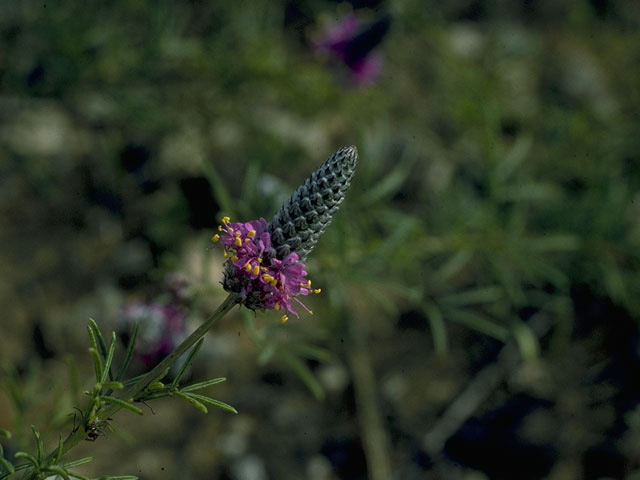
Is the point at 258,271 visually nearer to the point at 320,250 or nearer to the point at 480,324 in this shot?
the point at 320,250

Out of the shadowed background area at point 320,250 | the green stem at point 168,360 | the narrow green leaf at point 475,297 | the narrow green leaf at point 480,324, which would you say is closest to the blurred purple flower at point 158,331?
the shadowed background area at point 320,250

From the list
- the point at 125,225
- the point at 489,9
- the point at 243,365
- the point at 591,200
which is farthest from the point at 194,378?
the point at 489,9

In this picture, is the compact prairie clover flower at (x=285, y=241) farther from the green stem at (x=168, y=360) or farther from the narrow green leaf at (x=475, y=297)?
the narrow green leaf at (x=475, y=297)

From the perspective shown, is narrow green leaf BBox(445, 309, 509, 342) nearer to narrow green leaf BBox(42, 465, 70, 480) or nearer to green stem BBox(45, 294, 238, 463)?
green stem BBox(45, 294, 238, 463)

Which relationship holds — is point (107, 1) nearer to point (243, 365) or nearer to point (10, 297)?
point (10, 297)

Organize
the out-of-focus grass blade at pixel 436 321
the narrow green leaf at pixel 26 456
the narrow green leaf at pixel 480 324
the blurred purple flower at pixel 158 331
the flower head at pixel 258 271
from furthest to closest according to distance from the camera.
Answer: the narrow green leaf at pixel 480 324, the out-of-focus grass blade at pixel 436 321, the blurred purple flower at pixel 158 331, the flower head at pixel 258 271, the narrow green leaf at pixel 26 456

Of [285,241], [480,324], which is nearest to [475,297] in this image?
[480,324]

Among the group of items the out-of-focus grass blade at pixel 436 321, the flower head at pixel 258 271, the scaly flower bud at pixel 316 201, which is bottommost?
the out-of-focus grass blade at pixel 436 321
